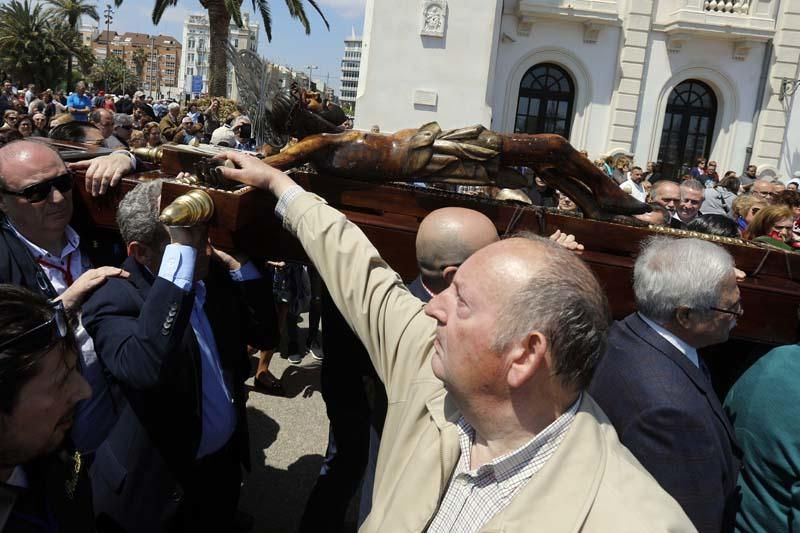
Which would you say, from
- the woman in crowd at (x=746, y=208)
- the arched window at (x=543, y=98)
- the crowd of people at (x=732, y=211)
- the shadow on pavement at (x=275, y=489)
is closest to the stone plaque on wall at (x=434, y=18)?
the arched window at (x=543, y=98)

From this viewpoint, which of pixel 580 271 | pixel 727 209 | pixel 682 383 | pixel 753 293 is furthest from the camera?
pixel 727 209

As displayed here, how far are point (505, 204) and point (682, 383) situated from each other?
36.9 inches

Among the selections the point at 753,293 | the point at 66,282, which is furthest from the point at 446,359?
the point at 66,282

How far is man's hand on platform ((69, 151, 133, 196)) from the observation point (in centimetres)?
223

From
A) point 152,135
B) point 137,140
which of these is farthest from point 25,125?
point 137,140

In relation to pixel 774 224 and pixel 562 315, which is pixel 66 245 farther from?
pixel 774 224

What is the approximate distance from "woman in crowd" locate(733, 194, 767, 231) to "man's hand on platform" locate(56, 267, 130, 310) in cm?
471

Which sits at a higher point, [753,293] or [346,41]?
[346,41]

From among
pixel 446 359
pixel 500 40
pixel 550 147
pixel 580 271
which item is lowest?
pixel 446 359

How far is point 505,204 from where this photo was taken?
238cm

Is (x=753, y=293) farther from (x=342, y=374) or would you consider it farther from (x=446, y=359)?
(x=342, y=374)

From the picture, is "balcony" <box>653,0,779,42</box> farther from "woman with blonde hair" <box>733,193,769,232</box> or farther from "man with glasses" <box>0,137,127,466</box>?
"man with glasses" <box>0,137,127,466</box>

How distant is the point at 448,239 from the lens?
203 centimetres

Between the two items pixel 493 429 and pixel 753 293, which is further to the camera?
pixel 753 293
